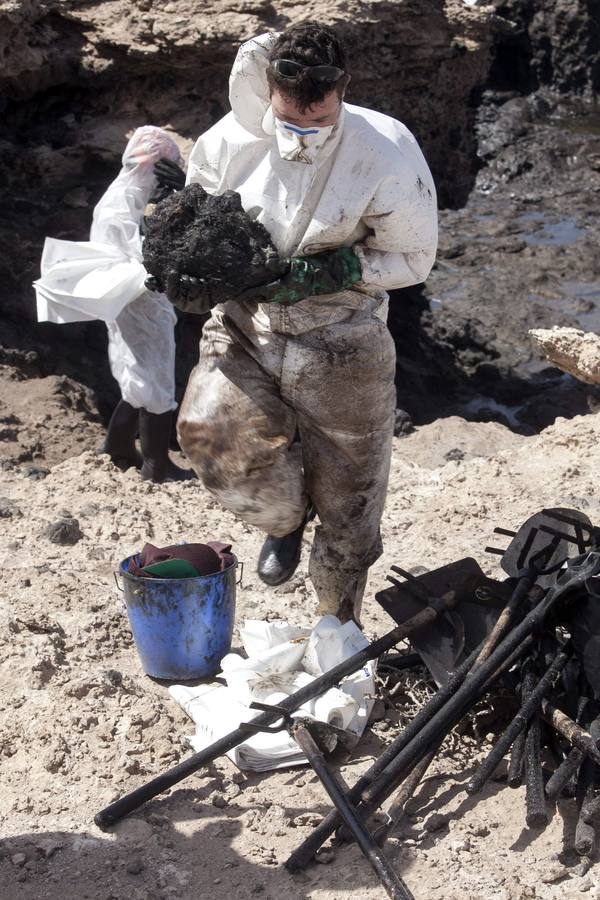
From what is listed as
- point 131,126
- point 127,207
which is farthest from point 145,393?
point 131,126

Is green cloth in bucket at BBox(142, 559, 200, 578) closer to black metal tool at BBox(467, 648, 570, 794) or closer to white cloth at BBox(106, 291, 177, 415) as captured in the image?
black metal tool at BBox(467, 648, 570, 794)

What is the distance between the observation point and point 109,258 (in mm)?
5805

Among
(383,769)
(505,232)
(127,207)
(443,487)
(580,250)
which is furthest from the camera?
(505,232)

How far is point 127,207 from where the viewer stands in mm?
5938

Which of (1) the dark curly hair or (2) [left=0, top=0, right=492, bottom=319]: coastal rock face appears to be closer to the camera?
(1) the dark curly hair

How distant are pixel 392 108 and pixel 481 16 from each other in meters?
0.97

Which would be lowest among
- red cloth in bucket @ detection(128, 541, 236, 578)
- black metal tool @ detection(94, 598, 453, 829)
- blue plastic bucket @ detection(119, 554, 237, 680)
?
blue plastic bucket @ detection(119, 554, 237, 680)

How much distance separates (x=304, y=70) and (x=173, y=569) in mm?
1723

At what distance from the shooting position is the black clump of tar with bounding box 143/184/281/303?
3041 mm

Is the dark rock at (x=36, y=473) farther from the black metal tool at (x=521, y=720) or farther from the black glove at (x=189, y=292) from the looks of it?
the black metal tool at (x=521, y=720)

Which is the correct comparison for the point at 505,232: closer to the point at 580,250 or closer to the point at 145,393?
the point at 580,250

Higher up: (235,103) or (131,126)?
(235,103)

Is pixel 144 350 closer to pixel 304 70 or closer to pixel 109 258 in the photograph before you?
pixel 109 258

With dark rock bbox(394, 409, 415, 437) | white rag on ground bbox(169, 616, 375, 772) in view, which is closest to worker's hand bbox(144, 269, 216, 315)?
white rag on ground bbox(169, 616, 375, 772)
